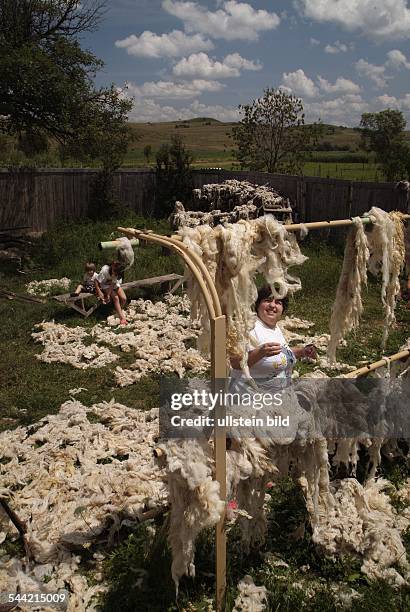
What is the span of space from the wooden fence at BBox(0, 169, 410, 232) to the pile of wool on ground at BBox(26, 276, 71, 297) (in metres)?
5.16

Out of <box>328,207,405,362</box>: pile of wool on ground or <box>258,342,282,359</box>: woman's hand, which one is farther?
<box>328,207,405,362</box>: pile of wool on ground

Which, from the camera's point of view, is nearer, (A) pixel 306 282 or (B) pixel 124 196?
(A) pixel 306 282

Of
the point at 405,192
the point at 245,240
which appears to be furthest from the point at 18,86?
the point at 245,240

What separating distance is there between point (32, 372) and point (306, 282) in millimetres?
5928

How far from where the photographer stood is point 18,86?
11.8 meters

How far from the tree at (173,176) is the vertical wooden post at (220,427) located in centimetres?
1501

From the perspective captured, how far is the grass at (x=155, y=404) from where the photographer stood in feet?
10.4

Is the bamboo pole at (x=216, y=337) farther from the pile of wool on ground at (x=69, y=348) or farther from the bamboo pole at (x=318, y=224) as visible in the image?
the pile of wool on ground at (x=69, y=348)

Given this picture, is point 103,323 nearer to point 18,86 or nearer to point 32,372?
point 32,372

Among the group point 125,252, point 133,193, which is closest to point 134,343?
point 125,252

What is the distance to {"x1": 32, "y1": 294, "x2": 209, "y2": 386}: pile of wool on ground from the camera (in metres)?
6.75

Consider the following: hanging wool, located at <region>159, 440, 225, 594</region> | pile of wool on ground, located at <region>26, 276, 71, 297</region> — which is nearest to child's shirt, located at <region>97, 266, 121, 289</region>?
pile of wool on ground, located at <region>26, 276, 71, 297</region>

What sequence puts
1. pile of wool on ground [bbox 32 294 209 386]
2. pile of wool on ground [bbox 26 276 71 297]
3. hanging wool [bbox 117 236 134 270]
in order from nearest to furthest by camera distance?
hanging wool [bbox 117 236 134 270]
pile of wool on ground [bbox 32 294 209 386]
pile of wool on ground [bbox 26 276 71 297]

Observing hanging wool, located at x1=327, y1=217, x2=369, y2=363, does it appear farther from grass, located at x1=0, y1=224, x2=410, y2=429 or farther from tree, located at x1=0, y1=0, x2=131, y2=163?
tree, located at x1=0, y1=0, x2=131, y2=163
